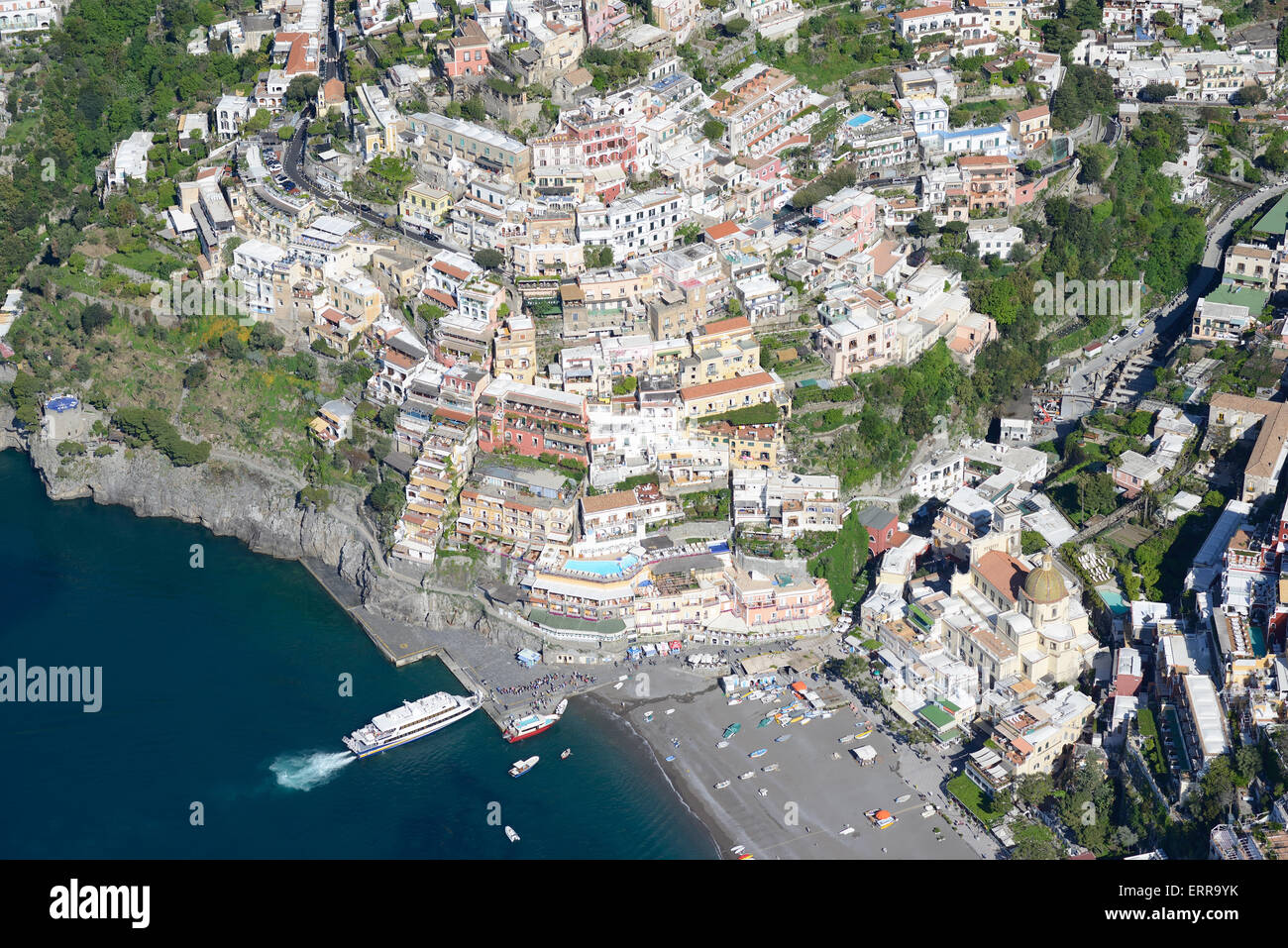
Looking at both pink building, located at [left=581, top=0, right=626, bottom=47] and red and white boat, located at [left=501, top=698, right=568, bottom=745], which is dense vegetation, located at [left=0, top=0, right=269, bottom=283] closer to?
pink building, located at [left=581, top=0, right=626, bottom=47]

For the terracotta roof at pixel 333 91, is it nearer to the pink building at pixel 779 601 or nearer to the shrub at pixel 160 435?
the shrub at pixel 160 435

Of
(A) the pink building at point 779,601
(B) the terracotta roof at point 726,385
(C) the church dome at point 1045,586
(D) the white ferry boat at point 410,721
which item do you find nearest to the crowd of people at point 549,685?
(D) the white ferry boat at point 410,721

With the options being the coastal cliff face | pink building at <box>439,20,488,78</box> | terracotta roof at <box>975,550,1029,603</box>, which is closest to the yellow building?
pink building at <box>439,20,488,78</box>

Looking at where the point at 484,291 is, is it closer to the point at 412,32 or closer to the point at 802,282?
the point at 802,282

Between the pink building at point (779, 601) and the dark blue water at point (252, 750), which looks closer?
the dark blue water at point (252, 750)

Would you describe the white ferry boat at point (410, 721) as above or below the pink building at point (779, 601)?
below

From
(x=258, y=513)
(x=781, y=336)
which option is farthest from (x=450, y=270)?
(x=781, y=336)
